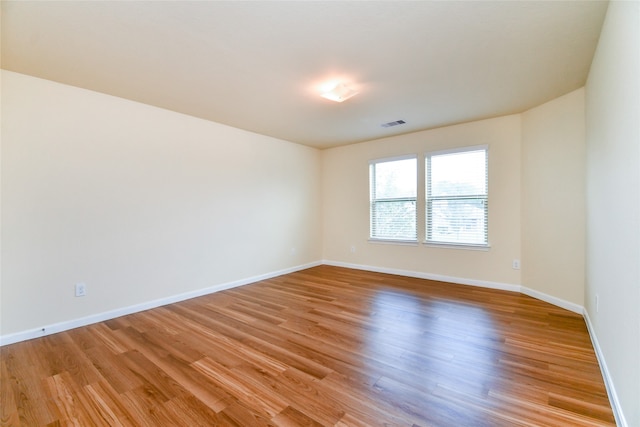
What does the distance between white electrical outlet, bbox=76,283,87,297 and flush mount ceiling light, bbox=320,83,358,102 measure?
3.24m

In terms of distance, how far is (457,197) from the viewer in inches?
171

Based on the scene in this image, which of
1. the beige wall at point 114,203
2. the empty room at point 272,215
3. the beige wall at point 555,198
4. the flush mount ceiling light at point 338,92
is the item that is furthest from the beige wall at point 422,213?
the flush mount ceiling light at point 338,92

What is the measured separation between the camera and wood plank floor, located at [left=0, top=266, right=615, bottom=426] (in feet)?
5.28

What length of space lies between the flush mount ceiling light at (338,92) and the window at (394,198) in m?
2.28

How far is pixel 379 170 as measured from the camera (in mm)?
5277

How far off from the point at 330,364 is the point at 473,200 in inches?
132

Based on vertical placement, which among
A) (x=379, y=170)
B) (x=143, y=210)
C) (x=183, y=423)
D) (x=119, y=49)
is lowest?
(x=183, y=423)

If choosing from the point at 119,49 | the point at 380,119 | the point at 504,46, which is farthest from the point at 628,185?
the point at 119,49

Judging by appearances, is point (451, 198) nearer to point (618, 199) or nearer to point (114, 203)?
point (618, 199)

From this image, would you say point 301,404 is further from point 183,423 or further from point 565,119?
point 565,119

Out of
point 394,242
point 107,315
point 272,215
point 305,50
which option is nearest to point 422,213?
point 394,242

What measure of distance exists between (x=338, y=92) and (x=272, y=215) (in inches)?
104

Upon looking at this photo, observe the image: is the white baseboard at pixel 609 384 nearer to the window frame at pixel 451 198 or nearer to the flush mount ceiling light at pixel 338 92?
the window frame at pixel 451 198

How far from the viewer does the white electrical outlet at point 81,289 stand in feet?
9.47
